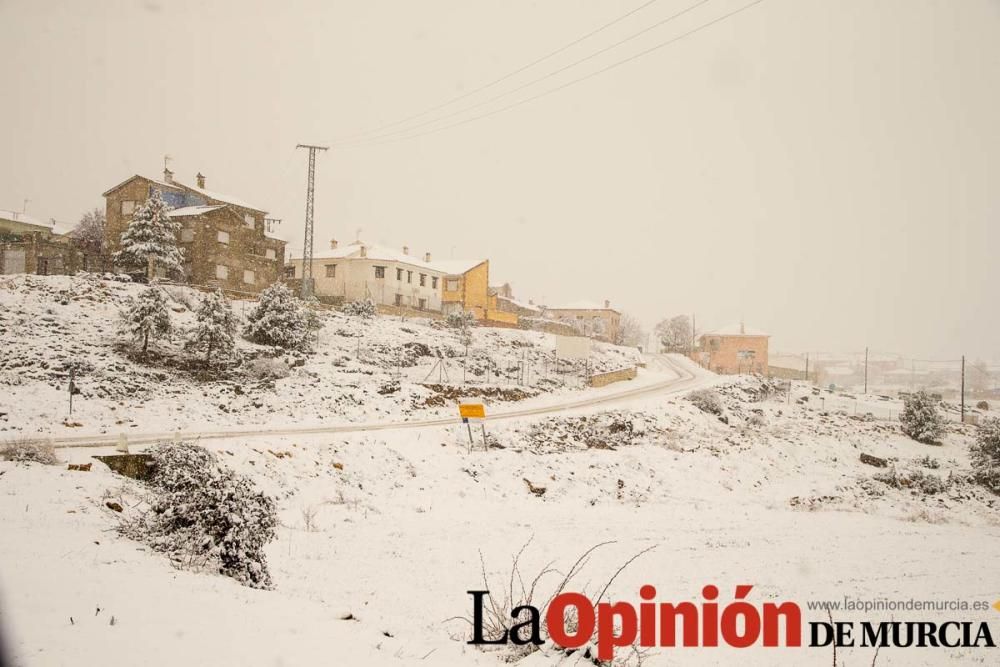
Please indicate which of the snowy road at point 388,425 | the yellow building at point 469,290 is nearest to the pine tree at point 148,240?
the snowy road at point 388,425

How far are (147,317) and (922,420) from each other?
48079 mm

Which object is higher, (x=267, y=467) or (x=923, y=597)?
(x=267, y=467)

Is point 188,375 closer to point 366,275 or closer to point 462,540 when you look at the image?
point 462,540

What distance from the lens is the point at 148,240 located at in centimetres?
3675

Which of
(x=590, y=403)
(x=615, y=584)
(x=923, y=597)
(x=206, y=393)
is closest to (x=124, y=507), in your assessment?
(x=615, y=584)

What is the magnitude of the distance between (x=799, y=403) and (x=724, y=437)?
19.3m

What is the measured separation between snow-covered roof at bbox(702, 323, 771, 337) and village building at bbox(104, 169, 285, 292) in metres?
63.4

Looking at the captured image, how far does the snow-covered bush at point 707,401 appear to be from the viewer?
3728 cm

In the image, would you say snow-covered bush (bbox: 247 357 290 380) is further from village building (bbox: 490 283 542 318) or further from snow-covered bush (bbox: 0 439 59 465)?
village building (bbox: 490 283 542 318)

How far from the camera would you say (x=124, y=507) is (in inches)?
415

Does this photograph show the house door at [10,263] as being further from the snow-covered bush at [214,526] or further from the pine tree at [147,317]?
the snow-covered bush at [214,526]

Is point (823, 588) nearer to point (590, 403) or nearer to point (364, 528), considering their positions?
point (364, 528)

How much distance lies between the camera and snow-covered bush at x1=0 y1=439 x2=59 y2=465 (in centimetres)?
1177

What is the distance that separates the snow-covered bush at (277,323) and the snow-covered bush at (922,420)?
41.7m
